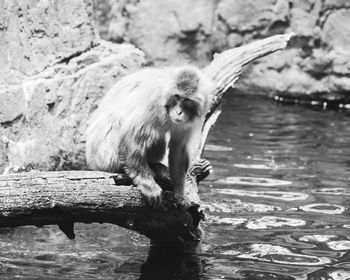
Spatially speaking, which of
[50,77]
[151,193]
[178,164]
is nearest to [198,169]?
[178,164]

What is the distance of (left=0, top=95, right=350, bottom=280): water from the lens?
545 centimetres

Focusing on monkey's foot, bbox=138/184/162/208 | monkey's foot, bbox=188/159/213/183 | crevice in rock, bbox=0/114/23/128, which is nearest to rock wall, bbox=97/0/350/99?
crevice in rock, bbox=0/114/23/128

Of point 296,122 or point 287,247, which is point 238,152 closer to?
point 296,122

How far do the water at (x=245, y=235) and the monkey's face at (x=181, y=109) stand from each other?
117 cm

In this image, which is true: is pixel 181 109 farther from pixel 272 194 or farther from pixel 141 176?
pixel 272 194

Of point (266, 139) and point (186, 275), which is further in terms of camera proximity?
point (266, 139)

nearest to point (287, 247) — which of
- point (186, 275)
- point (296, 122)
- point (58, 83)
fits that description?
point (186, 275)

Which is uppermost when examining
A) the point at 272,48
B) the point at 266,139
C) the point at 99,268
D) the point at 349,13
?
the point at 349,13

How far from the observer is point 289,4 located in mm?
13156

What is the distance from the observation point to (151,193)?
16.9ft

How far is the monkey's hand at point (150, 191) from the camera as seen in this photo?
203 inches

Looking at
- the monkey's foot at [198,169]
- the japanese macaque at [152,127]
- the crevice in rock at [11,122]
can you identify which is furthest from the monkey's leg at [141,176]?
the crevice in rock at [11,122]

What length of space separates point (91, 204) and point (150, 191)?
1.66 feet

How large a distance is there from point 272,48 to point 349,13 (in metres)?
5.92
